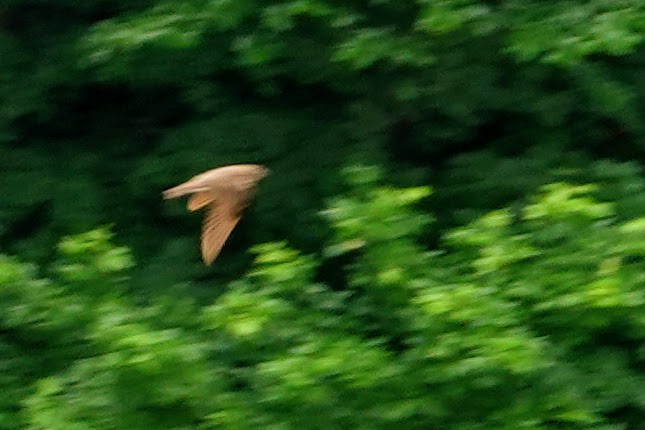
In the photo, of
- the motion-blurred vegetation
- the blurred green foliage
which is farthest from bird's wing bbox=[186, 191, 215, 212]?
the blurred green foliage

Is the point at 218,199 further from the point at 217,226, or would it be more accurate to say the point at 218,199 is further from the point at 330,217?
the point at 330,217

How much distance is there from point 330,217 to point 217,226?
0.54m

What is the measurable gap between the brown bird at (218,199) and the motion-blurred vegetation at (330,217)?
0.12 m

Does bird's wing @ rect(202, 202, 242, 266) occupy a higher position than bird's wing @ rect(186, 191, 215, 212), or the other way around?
bird's wing @ rect(186, 191, 215, 212)

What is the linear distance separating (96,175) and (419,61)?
125 centimetres

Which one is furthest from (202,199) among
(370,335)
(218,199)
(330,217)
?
(370,335)

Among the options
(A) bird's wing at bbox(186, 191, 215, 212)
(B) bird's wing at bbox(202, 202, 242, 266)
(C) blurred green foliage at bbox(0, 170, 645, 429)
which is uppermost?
(A) bird's wing at bbox(186, 191, 215, 212)

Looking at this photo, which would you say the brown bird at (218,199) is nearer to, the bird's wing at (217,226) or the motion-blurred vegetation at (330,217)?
the bird's wing at (217,226)

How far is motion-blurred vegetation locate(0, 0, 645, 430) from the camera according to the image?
6.72 ft

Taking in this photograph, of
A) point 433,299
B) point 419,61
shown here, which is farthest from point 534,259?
point 419,61

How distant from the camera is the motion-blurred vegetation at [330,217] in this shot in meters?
2.05

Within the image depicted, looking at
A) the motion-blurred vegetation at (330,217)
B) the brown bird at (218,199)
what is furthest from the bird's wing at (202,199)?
the motion-blurred vegetation at (330,217)

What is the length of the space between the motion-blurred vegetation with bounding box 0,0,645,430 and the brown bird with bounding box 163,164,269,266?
0.12 meters

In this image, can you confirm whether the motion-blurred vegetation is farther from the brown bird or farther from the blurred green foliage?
the brown bird
